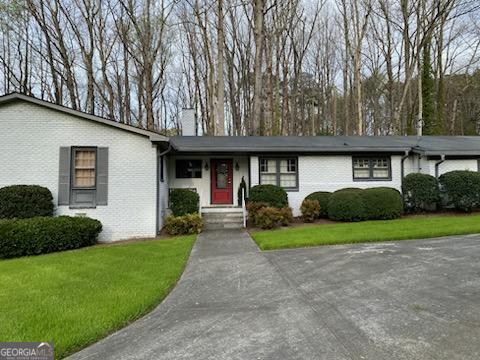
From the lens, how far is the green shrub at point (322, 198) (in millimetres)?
12320

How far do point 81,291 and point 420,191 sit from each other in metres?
11.8

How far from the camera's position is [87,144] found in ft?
33.7

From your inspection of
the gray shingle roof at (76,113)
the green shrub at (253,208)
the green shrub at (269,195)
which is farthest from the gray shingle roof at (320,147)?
the green shrub at (253,208)

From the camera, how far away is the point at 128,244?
926cm

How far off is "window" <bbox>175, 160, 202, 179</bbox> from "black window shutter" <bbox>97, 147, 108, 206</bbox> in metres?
3.51

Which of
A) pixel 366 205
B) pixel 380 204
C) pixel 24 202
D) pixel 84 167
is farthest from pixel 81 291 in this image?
pixel 380 204

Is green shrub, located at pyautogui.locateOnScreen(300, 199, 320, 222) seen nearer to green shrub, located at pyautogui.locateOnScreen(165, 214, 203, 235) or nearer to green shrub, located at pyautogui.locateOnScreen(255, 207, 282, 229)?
green shrub, located at pyautogui.locateOnScreen(255, 207, 282, 229)

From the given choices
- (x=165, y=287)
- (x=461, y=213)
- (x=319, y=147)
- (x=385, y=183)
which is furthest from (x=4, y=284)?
(x=461, y=213)

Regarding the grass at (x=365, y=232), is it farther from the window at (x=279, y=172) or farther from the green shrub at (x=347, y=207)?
the window at (x=279, y=172)

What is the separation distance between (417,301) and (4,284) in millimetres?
6507

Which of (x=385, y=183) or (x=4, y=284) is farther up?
(x=385, y=183)

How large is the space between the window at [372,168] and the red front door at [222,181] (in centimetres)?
515

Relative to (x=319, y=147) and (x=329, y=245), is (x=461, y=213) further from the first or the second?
(x=329, y=245)

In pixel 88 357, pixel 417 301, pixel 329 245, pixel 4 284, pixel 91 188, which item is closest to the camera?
pixel 88 357
